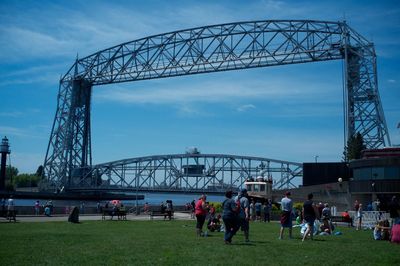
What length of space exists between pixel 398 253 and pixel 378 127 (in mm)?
52143

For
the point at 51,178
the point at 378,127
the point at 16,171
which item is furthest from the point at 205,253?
the point at 16,171

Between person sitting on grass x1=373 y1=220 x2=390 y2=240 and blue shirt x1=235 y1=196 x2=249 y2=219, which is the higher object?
blue shirt x1=235 y1=196 x2=249 y2=219

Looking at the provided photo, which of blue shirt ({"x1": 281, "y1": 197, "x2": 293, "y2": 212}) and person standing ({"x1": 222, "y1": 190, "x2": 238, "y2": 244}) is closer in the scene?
person standing ({"x1": 222, "y1": 190, "x2": 238, "y2": 244})

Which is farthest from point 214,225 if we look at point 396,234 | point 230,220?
point 396,234

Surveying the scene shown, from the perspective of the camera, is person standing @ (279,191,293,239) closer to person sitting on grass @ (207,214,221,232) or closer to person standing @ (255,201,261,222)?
person sitting on grass @ (207,214,221,232)

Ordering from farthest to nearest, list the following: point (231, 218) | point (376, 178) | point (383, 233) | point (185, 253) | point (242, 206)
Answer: point (376, 178) < point (383, 233) < point (242, 206) < point (231, 218) < point (185, 253)

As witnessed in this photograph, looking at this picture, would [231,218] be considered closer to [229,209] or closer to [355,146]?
[229,209]

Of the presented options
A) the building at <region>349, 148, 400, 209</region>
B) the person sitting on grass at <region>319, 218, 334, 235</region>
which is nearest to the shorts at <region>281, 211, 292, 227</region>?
the person sitting on grass at <region>319, 218, 334, 235</region>

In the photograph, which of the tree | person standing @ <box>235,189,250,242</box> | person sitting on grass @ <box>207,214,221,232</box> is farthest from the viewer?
the tree

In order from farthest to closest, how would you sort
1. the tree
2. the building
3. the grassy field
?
the tree
the building
the grassy field

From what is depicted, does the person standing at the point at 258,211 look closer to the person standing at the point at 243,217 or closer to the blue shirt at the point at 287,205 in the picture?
the person standing at the point at 243,217

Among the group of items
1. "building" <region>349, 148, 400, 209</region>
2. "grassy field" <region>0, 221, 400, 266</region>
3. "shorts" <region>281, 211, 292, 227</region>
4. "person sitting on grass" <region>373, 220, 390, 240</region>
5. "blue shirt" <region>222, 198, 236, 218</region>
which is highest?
"building" <region>349, 148, 400, 209</region>

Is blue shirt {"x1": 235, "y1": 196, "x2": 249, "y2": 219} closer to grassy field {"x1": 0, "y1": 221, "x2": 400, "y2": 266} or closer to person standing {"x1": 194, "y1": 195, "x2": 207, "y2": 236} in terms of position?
grassy field {"x1": 0, "y1": 221, "x2": 400, "y2": 266}

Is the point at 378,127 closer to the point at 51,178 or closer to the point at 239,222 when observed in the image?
the point at 239,222
